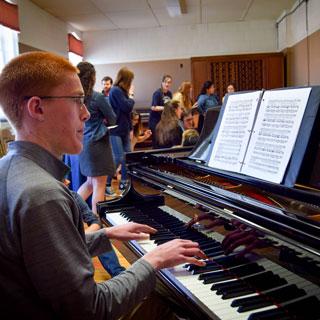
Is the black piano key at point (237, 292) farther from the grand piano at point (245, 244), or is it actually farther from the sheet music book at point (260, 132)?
the sheet music book at point (260, 132)

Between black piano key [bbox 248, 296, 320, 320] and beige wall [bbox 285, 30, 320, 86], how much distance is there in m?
5.91

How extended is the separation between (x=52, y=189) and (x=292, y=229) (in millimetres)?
602

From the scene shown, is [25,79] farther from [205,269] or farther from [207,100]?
[207,100]

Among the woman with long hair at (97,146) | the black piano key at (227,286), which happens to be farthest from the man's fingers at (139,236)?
the woman with long hair at (97,146)

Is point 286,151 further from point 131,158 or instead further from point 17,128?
point 131,158

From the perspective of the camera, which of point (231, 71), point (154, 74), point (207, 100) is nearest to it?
point (207, 100)

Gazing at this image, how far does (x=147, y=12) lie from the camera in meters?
7.52

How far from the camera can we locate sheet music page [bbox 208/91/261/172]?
1.64 meters

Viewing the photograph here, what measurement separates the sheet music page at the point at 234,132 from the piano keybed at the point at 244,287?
0.37 meters

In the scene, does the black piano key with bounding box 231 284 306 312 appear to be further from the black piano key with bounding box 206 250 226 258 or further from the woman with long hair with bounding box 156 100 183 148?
the woman with long hair with bounding box 156 100 183 148

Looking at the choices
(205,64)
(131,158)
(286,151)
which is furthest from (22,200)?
(205,64)

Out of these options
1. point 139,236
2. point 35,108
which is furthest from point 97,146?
point 35,108

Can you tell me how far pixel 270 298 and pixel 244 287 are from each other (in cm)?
9

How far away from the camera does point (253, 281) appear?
1.14 meters
